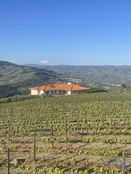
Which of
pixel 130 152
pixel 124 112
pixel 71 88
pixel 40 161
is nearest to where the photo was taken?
pixel 40 161

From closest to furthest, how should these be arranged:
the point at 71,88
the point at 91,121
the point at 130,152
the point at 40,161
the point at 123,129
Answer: the point at 40,161
the point at 130,152
the point at 123,129
the point at 91,121
the point at 71,88

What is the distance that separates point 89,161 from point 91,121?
15.8 m

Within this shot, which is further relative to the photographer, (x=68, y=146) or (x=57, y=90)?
(x=57, y=90)

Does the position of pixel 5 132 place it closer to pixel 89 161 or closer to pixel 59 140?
pixel 59 140

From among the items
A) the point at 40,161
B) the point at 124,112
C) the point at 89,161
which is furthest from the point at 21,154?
the point at 124,112

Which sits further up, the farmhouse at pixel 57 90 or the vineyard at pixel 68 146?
the vineyard at pixel 68 146

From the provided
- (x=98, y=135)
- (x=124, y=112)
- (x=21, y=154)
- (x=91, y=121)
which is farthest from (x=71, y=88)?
(x=21, y=154)

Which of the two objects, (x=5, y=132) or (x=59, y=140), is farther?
(x=5, y=132)

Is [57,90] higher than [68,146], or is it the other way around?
[68,146]

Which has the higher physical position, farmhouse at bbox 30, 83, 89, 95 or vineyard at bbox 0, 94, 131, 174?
vineyard at bbox 0, 94, 131, 174

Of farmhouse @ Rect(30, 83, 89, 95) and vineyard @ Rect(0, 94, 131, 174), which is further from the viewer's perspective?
farmhouse @ Rect(30, 83, 89, 95)

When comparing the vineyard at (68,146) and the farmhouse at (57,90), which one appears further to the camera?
the farmhouse at (57,90)

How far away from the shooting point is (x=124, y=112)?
39156 mm

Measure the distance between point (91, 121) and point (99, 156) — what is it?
1463cm
